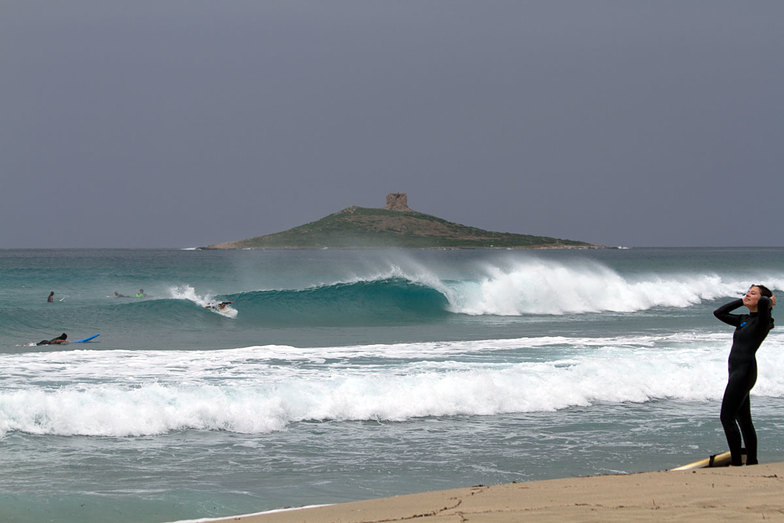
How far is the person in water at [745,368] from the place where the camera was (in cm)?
584

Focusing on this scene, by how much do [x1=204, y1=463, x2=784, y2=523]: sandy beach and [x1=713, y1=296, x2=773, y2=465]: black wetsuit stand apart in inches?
9.2

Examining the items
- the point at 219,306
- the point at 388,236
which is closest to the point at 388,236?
the point at 388,236

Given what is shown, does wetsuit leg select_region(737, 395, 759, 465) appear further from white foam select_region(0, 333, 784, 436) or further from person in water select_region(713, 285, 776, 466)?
white foam select_region(0, 333, 784, 436)

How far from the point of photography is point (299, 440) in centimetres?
810

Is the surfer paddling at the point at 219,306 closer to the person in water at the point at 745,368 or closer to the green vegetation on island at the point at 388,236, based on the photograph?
the person in water at the point at 745,368

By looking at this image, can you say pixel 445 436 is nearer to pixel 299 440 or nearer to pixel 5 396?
pixel 299 440

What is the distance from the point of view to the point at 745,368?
5883 millimetres

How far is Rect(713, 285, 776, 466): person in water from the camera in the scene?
584 cm

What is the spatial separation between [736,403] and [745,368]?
0.29m

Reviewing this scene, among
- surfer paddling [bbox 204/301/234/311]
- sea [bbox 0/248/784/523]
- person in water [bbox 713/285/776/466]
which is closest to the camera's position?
person in water [bbox 713/285/776/466]

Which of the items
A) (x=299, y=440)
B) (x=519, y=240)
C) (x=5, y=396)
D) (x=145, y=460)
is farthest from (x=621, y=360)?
(x=519, y=240)

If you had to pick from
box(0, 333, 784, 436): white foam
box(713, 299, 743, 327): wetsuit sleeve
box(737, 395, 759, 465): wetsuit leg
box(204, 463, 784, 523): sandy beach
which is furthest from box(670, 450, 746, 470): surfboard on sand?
box(0, 333, 784, 436): white foam

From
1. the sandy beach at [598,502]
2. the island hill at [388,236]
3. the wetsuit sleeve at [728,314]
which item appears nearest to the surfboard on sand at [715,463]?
the sandy beach at [598,502]

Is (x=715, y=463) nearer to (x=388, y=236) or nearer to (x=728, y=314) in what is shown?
(x=728, y=314)
